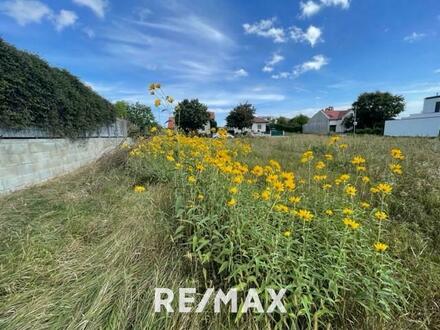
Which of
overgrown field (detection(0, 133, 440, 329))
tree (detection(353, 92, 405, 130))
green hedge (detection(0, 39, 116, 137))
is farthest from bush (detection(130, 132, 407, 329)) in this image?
tree (detection(353, 92, 405, 130))

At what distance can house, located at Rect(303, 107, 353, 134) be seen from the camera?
136ft

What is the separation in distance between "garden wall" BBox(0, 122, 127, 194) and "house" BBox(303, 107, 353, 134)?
39.3m

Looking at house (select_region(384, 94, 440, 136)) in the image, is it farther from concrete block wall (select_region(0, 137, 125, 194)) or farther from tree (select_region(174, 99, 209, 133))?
concrete block wall (select_region(0, 137, 125, 194))

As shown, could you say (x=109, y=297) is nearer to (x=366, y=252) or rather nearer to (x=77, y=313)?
(x=77, y=313)

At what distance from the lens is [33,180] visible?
466cm

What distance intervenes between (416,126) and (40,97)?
104 feet

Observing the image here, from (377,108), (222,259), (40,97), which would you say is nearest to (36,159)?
(40,97)

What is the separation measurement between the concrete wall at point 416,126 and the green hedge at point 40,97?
1048 inches

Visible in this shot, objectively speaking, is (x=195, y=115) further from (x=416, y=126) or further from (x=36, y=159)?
(x=416, y=126)

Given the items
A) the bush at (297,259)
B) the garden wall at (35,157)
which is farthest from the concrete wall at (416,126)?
the garden wall at (35,157)

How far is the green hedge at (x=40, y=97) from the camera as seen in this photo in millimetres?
3992

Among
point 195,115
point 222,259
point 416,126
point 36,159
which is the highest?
point 195,115

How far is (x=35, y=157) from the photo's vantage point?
4801mm

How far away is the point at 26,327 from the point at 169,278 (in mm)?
818
